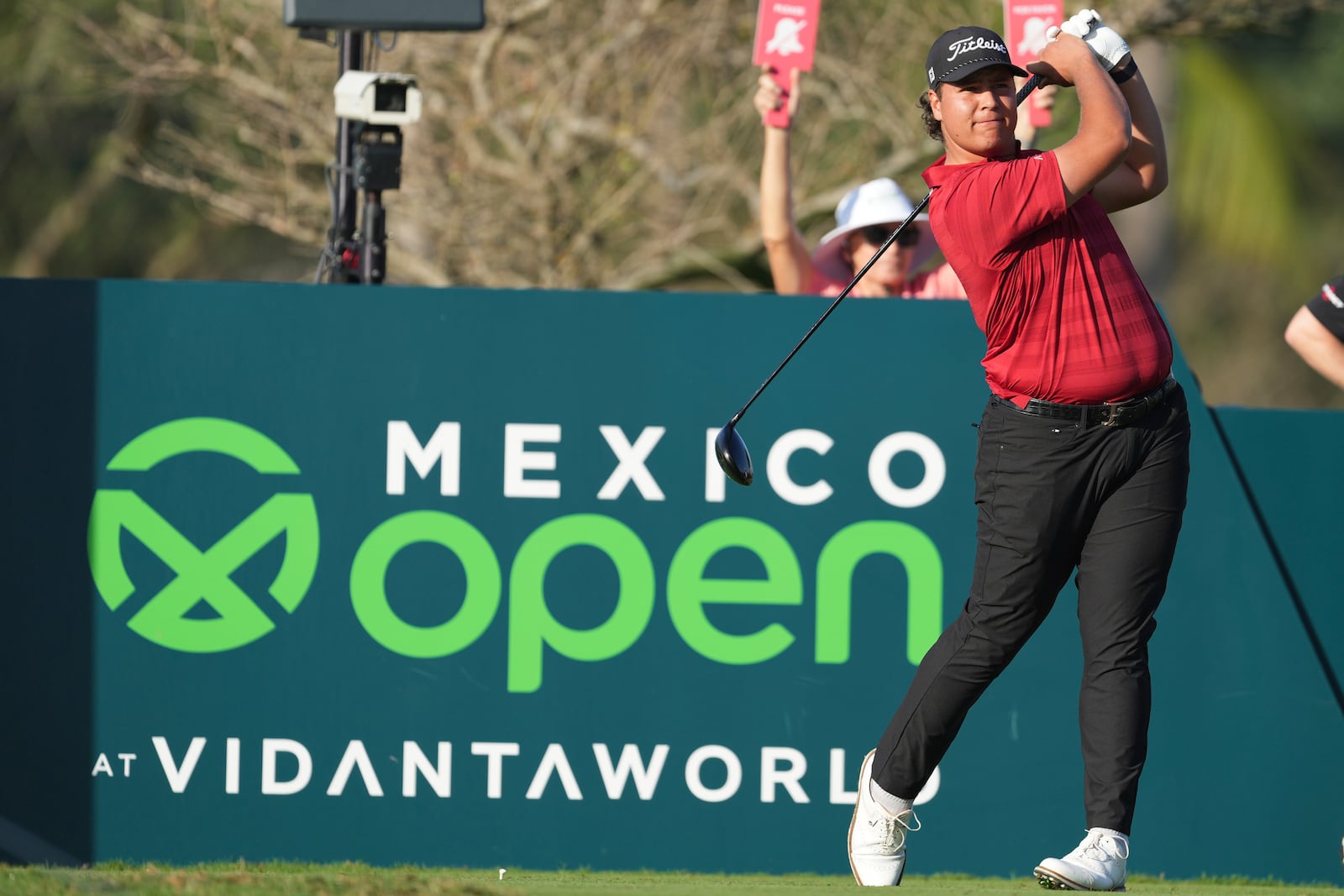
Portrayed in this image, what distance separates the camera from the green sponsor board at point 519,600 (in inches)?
190

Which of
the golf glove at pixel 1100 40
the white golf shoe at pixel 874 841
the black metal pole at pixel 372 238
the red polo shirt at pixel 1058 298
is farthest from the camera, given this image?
the black metal pole at pixel 372 238

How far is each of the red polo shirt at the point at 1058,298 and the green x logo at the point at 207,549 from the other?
6.80ft

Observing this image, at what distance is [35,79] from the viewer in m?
12.4

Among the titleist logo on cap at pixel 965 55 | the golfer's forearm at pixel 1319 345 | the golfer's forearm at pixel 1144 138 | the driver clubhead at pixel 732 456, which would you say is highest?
the titleist logo on cap at pixel 965 55

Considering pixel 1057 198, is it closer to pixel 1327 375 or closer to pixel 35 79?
pixel 1327 375

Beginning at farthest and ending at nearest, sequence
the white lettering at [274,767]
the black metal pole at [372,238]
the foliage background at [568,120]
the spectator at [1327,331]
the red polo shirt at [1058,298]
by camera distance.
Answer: the foliage background at [568,120], the black metal pole at [372,238], the white lettering at [274,767], the spectator at [1327,331], the red polo shirt at [1058,298]

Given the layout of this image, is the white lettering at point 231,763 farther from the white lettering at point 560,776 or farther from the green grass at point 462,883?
the white lettering at point 560,776

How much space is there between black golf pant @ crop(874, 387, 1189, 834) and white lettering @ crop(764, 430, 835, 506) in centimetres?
98

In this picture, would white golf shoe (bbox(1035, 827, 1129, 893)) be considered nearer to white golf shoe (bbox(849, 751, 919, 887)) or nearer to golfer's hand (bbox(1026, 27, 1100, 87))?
white golf shoe (bbox(849, 751, 919, 887))

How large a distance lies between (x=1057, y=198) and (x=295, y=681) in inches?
99.3

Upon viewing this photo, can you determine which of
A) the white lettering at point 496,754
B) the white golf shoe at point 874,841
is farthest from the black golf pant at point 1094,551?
the white lettering at point 496,754

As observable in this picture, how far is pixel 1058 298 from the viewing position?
3.71m

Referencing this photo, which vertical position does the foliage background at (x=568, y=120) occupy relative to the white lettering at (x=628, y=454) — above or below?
above

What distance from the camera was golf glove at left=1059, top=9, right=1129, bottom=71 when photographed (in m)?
3.82
